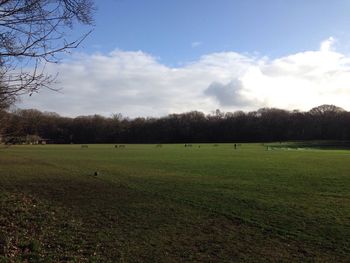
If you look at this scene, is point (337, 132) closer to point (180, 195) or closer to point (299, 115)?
point (299, 115)

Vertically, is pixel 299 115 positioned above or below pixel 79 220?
above

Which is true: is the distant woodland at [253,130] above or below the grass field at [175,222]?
above

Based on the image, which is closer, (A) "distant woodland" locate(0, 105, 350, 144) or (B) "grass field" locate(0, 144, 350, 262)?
(B) "grass field" locate(0, 144, 350, 262)

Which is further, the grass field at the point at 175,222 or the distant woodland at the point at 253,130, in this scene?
the distant woodland at the point at 253,130

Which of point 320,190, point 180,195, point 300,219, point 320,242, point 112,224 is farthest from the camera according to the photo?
point 320,190

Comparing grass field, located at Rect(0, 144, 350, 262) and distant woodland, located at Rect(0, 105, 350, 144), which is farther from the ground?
distant woodland, located at Rect(0, 105, 350, 144)

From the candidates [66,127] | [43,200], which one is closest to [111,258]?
[43,200]

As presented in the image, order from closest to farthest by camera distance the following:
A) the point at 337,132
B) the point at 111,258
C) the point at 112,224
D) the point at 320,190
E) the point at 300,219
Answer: the point at 111,258 < the point at 112,224 < the point at 300,219 < the point at 320,190 < the point at 337,132

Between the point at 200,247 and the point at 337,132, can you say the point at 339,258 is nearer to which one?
the point at 200,247

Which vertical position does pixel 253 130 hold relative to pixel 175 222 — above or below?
above

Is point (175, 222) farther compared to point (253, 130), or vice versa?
point (253, 130)

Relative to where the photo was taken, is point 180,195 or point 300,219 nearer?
point 300,219

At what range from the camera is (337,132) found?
17400 centimetres

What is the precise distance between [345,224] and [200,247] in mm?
5899
